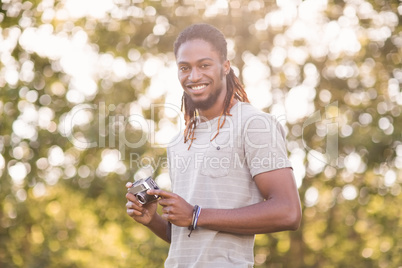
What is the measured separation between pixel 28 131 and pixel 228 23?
13.6ft

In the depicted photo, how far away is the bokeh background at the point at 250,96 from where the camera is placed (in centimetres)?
1051

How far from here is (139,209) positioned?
9.54 ft

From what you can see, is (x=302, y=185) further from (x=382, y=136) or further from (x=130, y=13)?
(x=130, y=13)

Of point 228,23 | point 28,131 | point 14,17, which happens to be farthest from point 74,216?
point 228,23

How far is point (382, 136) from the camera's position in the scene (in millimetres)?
10055

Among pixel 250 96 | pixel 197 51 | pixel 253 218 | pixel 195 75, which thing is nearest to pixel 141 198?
pixel 253 218

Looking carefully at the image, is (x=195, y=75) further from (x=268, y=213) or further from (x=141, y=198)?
(x=268, y=213)

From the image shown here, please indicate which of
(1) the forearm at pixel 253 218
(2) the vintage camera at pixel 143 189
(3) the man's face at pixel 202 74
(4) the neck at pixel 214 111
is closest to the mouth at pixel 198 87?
(3) the man's face at pixel 202 74

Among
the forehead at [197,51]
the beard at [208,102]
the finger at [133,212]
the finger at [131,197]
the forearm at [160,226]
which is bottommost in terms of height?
the forearm at [160,226]

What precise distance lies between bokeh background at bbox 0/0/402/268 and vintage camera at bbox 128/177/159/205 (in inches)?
295

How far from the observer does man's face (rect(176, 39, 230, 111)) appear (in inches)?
118

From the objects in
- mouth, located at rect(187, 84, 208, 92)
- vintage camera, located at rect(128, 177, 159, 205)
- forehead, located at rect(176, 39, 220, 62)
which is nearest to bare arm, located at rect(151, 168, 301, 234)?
vintage camera, located at rect(128, 177, 159, 205)

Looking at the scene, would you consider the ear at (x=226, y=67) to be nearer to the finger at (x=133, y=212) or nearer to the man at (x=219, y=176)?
the man at (x=219, y=176)

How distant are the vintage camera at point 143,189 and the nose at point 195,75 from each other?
542mm
